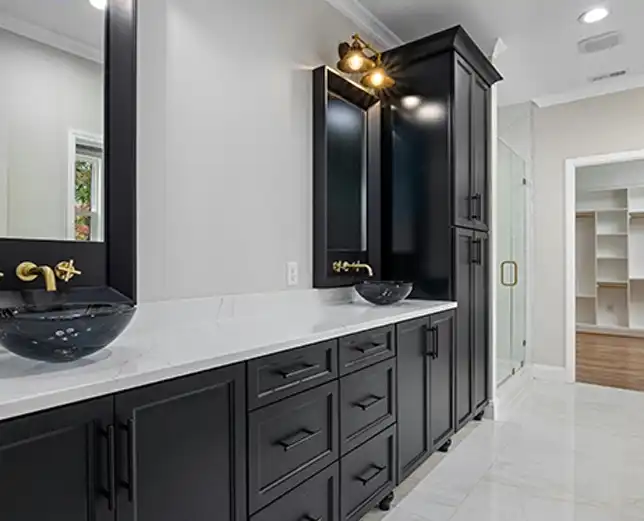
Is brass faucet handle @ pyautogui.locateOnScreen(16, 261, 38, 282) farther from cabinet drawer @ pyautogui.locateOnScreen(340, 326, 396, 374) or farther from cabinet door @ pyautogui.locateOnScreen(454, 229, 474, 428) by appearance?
cabinet door @ pyautogui.locateOnScreen(454, 229, 474, 428)

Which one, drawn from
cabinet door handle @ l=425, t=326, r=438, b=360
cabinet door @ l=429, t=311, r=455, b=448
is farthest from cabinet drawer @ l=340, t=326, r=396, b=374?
cabinet door @ l=429, t=311, r=455, b=448

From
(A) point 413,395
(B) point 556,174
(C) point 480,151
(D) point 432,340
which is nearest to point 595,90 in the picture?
(B) point 556,174

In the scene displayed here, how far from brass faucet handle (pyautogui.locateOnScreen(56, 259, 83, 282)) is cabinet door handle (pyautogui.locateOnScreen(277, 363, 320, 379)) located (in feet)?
2.39

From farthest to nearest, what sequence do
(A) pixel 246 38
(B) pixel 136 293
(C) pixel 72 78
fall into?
(A) pixel 246 38 < (B) pixel 136 293 < (C) pixel 72 78

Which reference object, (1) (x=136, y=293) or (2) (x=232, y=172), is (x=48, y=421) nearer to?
(1) (x=136, y=293)

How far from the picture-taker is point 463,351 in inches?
118

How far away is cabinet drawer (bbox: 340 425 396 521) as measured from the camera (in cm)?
186

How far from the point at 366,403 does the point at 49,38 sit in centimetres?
173

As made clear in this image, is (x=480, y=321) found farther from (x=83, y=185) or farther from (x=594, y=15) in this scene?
(x=83, y=185)

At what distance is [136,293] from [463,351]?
2050 mm

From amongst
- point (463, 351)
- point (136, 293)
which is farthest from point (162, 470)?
point (463, 351)

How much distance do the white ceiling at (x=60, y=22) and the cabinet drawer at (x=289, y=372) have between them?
3.89 ft

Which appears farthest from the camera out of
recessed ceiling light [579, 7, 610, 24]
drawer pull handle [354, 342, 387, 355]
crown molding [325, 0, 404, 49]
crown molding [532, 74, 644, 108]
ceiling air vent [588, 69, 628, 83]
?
crown molding [532, 74, 644, 108]

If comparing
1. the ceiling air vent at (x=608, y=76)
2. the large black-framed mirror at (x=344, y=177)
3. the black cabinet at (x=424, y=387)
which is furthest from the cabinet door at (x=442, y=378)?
the ceiling air vent at (x=608, y=76)
